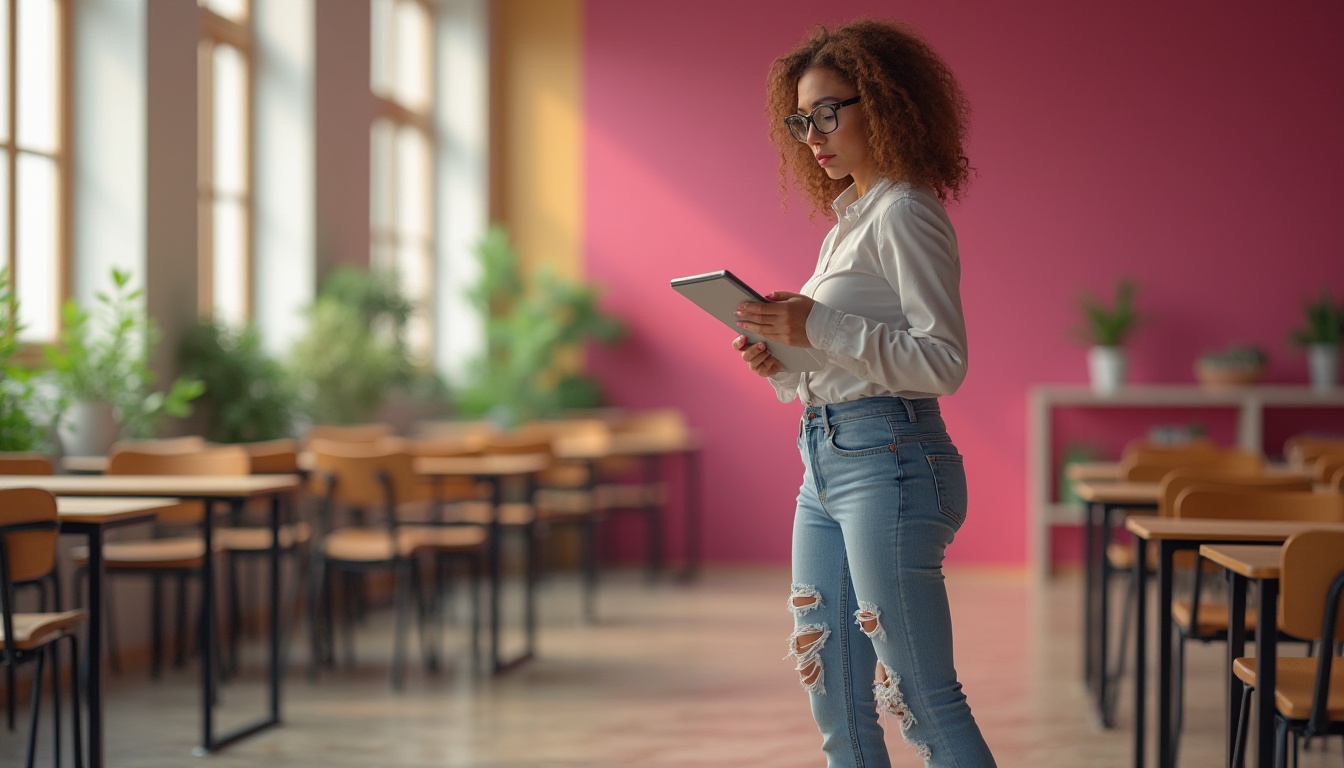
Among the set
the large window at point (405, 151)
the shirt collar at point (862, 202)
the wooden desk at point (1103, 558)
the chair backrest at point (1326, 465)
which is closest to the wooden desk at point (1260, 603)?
the shirt collar at point (862, 202)

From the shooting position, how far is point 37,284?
502cm

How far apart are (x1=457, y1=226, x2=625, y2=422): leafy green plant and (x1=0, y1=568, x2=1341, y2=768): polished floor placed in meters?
1.81

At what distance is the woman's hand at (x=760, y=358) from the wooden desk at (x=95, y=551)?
1664mm

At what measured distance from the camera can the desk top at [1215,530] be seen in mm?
2648

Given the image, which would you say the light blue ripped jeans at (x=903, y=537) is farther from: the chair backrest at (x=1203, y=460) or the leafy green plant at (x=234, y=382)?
the leafy green plant at (x=234, y=382)

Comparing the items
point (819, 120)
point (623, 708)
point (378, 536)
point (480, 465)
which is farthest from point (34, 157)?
point (819, 120)

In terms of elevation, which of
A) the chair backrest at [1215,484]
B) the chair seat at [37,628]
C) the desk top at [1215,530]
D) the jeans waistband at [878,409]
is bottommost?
the chair seat at [37,628]

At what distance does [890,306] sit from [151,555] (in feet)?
10.5

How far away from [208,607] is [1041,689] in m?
2.71

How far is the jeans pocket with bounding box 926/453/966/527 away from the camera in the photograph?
1.97 meters

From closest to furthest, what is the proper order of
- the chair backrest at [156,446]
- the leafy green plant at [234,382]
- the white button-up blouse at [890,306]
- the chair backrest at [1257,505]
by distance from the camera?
1. the white button-up blouse at [890,306]
2. the chair backrest at [1257,505]
3. the chair backrest at [156,446]
4. the leafy green plant at [234,382]

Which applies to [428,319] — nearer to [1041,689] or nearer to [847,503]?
[1041,689]

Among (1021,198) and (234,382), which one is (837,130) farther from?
(1021,198)

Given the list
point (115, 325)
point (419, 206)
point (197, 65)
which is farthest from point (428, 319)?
point (115, 325)
